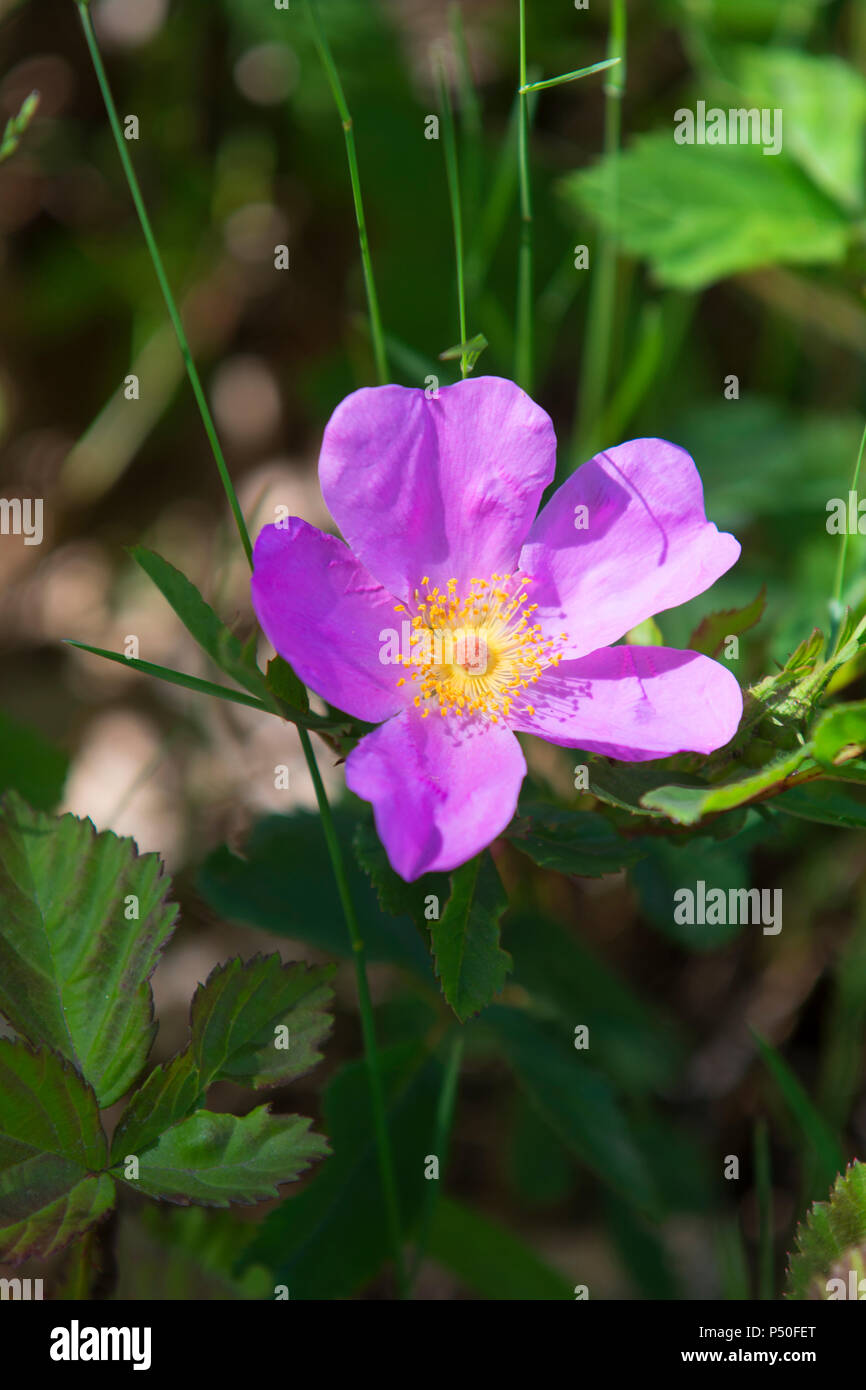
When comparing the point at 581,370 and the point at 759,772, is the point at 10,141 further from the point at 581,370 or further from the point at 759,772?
the point at 581,370

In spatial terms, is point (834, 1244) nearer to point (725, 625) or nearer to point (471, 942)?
A: point (471, 942)

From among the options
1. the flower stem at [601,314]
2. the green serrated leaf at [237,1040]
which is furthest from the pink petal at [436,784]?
the flower stem at [601,314]

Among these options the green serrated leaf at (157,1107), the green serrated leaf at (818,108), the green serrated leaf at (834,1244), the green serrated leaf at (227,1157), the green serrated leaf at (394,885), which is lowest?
the green serrated leaf at (834,1244)

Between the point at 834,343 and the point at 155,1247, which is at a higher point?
the point at 834,343

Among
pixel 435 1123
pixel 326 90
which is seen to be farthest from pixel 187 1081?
pixel 326 90

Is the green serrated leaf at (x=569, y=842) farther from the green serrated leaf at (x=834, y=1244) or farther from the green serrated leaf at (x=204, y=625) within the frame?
the green serrated leaf at (x=834, y=1244)

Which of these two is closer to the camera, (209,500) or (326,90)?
(326,90)

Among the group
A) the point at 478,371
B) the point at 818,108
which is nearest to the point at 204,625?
the point at 478,371
